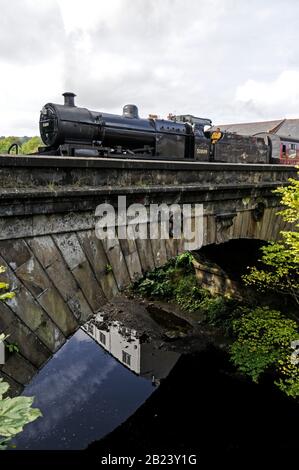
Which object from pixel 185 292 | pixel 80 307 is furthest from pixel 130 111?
pixel 185 292

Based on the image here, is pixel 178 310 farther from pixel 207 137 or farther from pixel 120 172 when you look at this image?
pixel 120 172

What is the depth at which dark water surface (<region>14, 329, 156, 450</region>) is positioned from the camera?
9859 millimetres

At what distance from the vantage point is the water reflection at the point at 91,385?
32.8 feet

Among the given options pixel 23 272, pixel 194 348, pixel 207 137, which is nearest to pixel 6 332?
pixel 23 272

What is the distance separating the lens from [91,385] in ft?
41.1

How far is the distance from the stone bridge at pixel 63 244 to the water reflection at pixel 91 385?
4347 mm

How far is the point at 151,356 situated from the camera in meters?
14.6

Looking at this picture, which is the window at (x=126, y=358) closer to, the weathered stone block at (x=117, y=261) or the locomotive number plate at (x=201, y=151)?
the locomotive number plate at (x=201, y=151)

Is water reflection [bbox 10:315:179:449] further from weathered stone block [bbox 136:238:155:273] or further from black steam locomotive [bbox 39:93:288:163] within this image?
black steam locomotive [bbox 39:93:288:163]

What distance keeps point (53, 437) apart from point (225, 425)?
4934 millimetres

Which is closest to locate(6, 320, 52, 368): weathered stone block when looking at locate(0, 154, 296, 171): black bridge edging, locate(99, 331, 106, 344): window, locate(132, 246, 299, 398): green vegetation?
locate(0, 154, 296, 171): black bridge edging

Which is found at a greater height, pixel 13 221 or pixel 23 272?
pixel 13 221

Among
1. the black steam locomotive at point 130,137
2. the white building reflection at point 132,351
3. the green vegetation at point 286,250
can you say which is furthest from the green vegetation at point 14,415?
the white building reflection at point 132,351

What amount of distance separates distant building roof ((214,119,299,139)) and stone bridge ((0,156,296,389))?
40614mm
